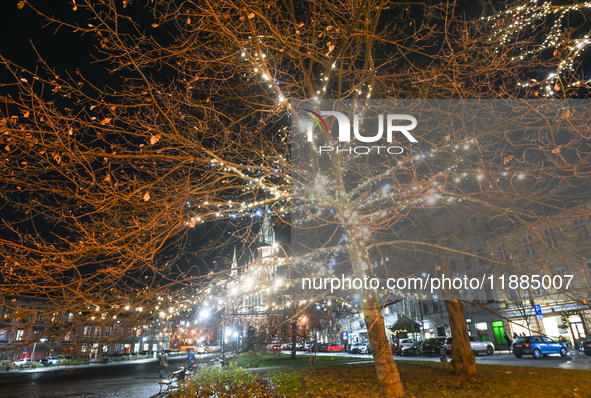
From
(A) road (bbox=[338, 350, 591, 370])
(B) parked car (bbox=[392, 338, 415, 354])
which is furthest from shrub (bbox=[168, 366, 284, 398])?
(B) parked car (bbox=[392, 338, 415, 354])

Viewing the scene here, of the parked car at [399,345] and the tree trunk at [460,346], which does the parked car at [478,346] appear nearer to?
the parked car at [399,345]

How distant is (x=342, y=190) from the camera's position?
739cm

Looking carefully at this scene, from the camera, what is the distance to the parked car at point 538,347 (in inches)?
712

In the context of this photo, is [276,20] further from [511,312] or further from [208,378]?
[511,312]

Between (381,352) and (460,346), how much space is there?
606 cm

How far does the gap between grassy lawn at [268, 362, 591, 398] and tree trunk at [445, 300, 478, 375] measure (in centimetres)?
35

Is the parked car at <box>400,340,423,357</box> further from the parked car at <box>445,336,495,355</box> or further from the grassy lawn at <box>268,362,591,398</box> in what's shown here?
the grassy lawn at <box>268,362,591,398</box>

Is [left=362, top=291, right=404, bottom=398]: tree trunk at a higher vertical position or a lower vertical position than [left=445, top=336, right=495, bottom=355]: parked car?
higher

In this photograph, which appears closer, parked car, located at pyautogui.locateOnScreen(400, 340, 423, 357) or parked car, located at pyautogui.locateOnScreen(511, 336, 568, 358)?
parked car, located at pyautogui.locateOnScreen(511, 336, 568, 358)

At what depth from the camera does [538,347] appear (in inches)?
712

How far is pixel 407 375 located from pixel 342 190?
7.65 meters

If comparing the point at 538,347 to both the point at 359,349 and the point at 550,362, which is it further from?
the point at 359,349

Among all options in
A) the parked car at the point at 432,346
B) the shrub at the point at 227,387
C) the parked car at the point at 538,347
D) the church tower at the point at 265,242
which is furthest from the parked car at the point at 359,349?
the church tower at the point at 265,242

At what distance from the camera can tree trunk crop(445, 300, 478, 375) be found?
1034cm
